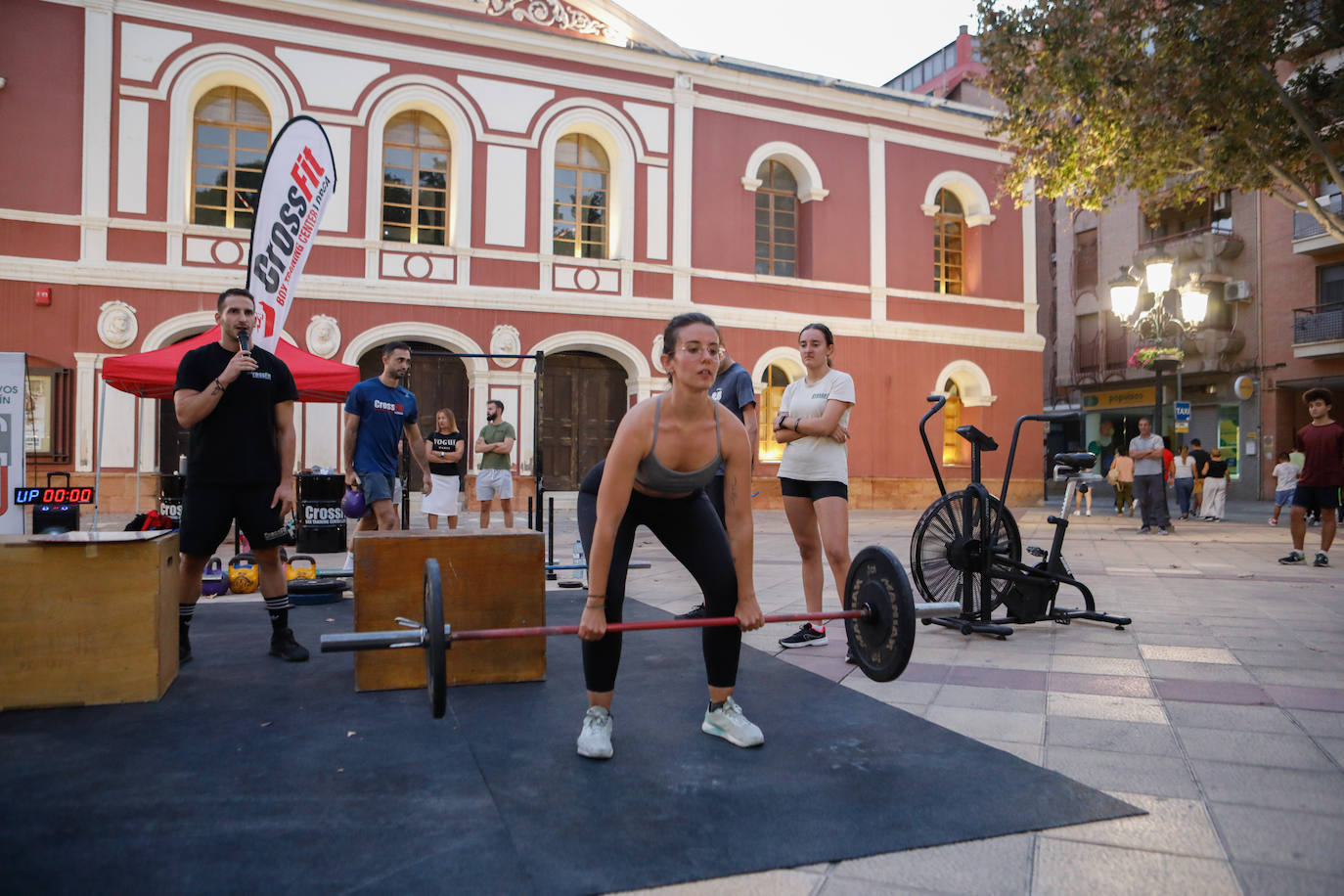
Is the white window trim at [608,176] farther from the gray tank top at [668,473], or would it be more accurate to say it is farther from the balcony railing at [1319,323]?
the balcony railing at [1319,323]

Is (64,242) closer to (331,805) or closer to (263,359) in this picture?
(263,359)

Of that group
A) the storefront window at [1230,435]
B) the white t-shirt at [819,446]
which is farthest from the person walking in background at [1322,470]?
the storefront window at [1230,435]

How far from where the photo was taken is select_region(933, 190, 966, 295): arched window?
20281 millimetres

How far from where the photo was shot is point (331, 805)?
2711 mm

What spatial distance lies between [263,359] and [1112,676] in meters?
4.62

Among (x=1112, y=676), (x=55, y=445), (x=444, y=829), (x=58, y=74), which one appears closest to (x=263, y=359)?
(x=444, y=829)

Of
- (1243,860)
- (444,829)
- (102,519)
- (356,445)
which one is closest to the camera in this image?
(1243,860)

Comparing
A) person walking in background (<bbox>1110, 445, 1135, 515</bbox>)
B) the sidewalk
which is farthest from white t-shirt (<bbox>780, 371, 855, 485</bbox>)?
person walking in background (<bbox>1110, 445, 1135, 515</bbox>)

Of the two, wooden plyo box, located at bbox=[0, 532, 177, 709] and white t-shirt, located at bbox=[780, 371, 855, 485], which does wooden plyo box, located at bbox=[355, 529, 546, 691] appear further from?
white t-shirt, located at bbox=[780, 371, 855, 485]

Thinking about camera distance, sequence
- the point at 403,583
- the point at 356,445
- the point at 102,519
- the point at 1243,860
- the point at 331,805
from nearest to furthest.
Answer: the point at 1243,860 → the point at 331,805 → the point at 403,583 → the point at 356,445 → the point at 102,519

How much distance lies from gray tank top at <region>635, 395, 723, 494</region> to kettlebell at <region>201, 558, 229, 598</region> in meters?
5.18

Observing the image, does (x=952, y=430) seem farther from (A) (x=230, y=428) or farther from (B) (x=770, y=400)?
(A) (x=230, y=428)

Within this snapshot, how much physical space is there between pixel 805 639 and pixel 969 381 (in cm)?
1653

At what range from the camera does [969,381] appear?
2022 centimetres
